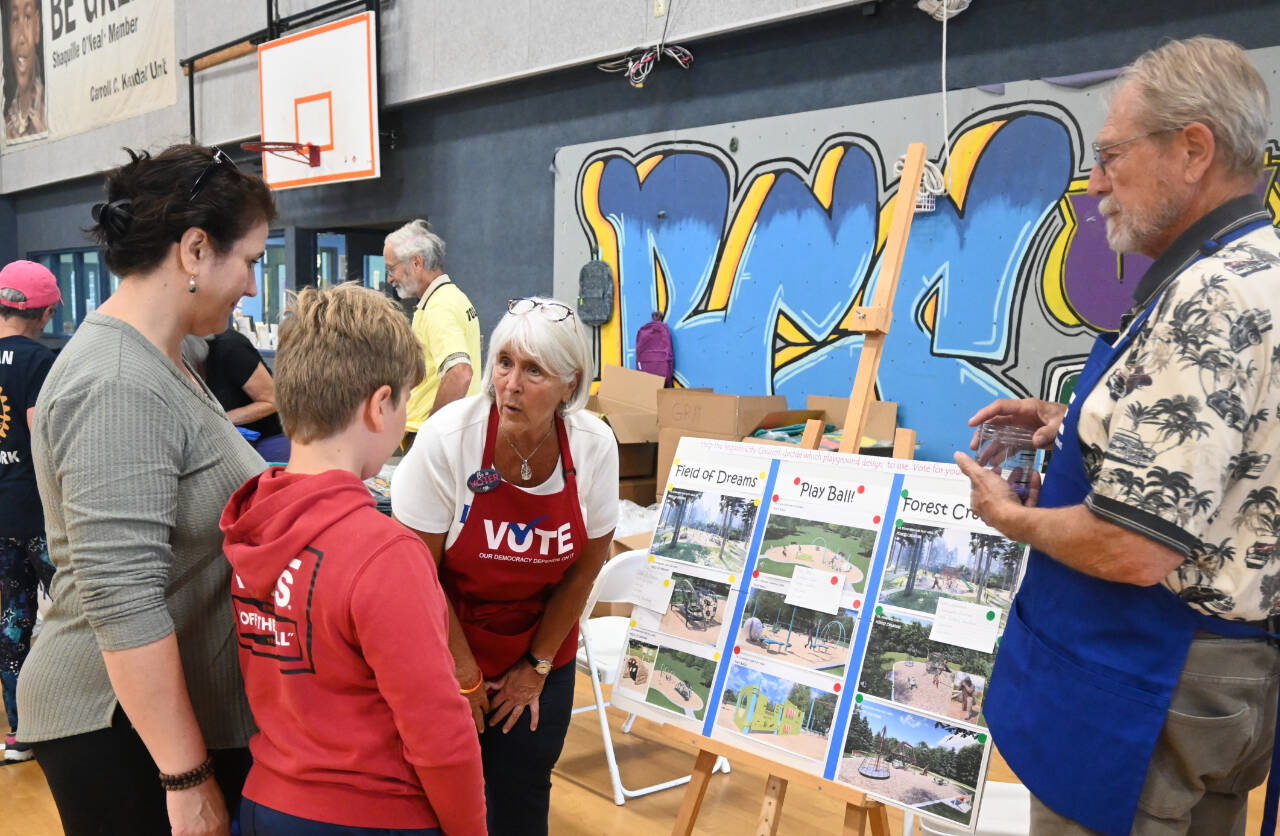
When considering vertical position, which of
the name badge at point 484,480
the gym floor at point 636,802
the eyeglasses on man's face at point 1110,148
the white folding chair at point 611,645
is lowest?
the gym floor at point 636,802

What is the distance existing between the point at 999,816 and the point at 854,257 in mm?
3216

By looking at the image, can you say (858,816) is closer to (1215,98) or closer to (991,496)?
(991,496)

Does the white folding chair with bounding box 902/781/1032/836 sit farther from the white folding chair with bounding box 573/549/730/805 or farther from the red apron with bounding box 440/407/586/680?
the white folding chair with bounding box 573/549/730/805

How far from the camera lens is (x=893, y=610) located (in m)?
1.84

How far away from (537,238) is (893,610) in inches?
198

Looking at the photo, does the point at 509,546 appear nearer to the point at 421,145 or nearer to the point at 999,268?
the point at 999,268

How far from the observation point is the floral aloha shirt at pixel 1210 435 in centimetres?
111

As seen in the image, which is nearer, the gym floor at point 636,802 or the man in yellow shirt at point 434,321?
the gym floor at point 636,802

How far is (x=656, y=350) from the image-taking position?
553 centimetres

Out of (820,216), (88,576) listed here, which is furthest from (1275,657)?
(820,216)

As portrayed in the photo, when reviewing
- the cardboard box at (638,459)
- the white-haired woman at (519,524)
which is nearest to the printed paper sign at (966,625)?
the white-haired woman at (519,524)

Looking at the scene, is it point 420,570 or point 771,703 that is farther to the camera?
point 771,703

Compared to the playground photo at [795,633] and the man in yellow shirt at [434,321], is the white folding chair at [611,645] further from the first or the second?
the man in yellow shirt at [434,321]

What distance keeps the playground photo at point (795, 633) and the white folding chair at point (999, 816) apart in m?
0.34
